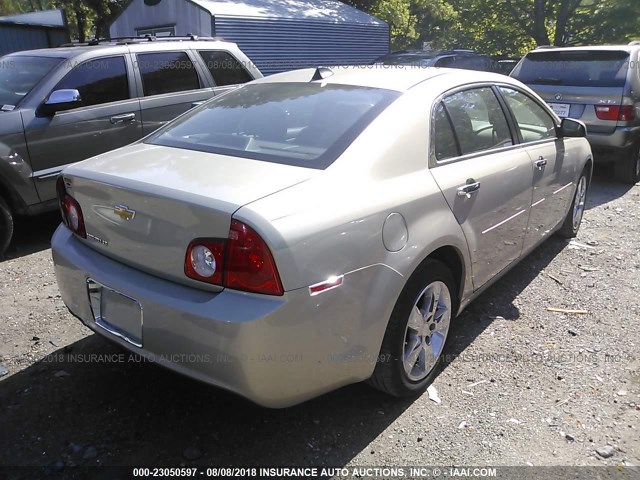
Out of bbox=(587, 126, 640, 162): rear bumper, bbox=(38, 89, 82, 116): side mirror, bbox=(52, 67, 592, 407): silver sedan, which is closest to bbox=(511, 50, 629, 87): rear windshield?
bbox=(587, 126, 640, 162): rear bumper

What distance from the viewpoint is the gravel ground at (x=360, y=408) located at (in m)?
2.46

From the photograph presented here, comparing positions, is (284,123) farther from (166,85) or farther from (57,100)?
(166,85)

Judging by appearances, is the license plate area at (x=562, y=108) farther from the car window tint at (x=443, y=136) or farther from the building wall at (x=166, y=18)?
the building wall at (x=166, y=18)

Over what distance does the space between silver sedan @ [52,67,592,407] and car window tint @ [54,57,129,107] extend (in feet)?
7.69

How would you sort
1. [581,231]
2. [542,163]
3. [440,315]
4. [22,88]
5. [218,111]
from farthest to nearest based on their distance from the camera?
1. [581,231]
2. [22,88]
3. [542,163]
4. [218,111]
5. [440,315]

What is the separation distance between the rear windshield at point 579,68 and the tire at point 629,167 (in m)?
0.99

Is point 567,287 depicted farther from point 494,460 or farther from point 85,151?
point 85,151

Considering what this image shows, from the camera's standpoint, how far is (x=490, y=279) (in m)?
3.45

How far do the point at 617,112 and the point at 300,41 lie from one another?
9.37 m

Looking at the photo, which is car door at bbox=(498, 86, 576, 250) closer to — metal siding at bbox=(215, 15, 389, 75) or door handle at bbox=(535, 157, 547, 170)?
door handle at bbox=(535, 157, 547, 170)

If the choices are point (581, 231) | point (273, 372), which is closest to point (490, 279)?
point (273, 372)

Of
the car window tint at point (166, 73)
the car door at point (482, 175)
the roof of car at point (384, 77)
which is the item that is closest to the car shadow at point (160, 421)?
the car door at point (482, 175)

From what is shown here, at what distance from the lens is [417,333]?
2.77 meters

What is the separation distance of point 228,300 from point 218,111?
4.98ft
